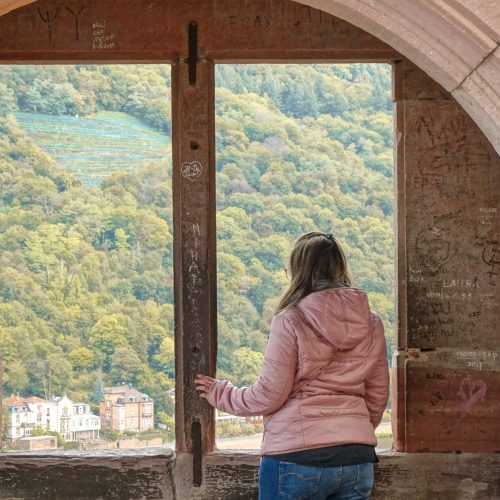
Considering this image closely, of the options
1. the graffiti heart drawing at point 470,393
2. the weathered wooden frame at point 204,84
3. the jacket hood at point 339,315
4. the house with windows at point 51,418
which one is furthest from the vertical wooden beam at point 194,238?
the jacket hood at point 339,315

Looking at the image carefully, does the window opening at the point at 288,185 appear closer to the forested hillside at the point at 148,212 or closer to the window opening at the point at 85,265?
the forested hillside at the point at 148,212

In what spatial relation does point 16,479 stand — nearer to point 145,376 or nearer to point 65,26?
point 145,376

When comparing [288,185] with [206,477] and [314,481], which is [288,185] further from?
[314,481]

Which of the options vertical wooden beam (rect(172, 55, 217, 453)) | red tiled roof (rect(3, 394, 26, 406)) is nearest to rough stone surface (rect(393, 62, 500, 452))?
vertical wooden beam (rect(172, 55, 217, 453))

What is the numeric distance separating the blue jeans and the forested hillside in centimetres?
212

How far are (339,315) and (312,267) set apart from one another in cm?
23

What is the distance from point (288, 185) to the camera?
6070mm

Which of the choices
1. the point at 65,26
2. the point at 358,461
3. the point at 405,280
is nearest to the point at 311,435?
the point at 358,461

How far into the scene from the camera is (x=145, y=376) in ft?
19.6

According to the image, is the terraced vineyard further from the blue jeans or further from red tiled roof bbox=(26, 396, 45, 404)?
the blue jeans

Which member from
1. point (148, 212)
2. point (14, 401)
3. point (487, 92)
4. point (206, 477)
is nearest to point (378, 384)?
point (487, 92)

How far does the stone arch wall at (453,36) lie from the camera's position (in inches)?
132

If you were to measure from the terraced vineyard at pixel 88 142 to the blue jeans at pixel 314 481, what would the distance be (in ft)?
8.90

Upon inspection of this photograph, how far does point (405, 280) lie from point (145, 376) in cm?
162
